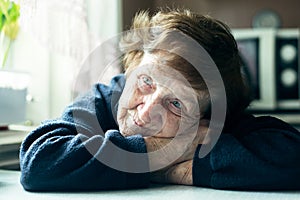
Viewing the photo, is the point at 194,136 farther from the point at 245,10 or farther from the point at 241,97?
the point at 245,10

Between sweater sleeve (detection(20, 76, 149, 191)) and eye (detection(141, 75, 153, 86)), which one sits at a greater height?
eye (detection(141, 75, 153, 86))

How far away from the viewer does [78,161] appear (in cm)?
72

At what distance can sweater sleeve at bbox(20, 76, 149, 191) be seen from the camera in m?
0.71

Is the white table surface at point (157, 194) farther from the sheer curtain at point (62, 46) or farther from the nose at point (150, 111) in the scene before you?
the sheer curtain at point (62, 46)

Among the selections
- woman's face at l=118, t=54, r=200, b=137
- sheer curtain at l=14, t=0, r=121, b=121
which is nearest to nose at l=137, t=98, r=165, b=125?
woman's face at l=118, t=54, r=200, b=137

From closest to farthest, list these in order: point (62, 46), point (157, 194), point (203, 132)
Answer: point (157, 194)
point (203, 132)
point (62, 46)

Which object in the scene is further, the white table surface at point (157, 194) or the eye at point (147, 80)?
the eye at point (147, 80)

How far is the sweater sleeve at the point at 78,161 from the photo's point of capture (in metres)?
0.71

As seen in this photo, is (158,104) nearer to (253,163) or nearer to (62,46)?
(253,163)

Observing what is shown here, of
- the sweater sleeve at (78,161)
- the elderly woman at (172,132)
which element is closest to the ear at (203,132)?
the elderly woman at (172,132)

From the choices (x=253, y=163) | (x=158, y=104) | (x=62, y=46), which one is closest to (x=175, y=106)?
(x=158, y=104)

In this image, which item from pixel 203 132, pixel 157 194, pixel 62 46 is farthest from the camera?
pixel 62 46

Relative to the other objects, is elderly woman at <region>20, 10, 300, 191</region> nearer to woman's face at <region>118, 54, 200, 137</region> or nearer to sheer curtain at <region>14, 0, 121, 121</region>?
woman's face at <region>118, 54, 200, 137</region>

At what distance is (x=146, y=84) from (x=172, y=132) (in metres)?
0.09
